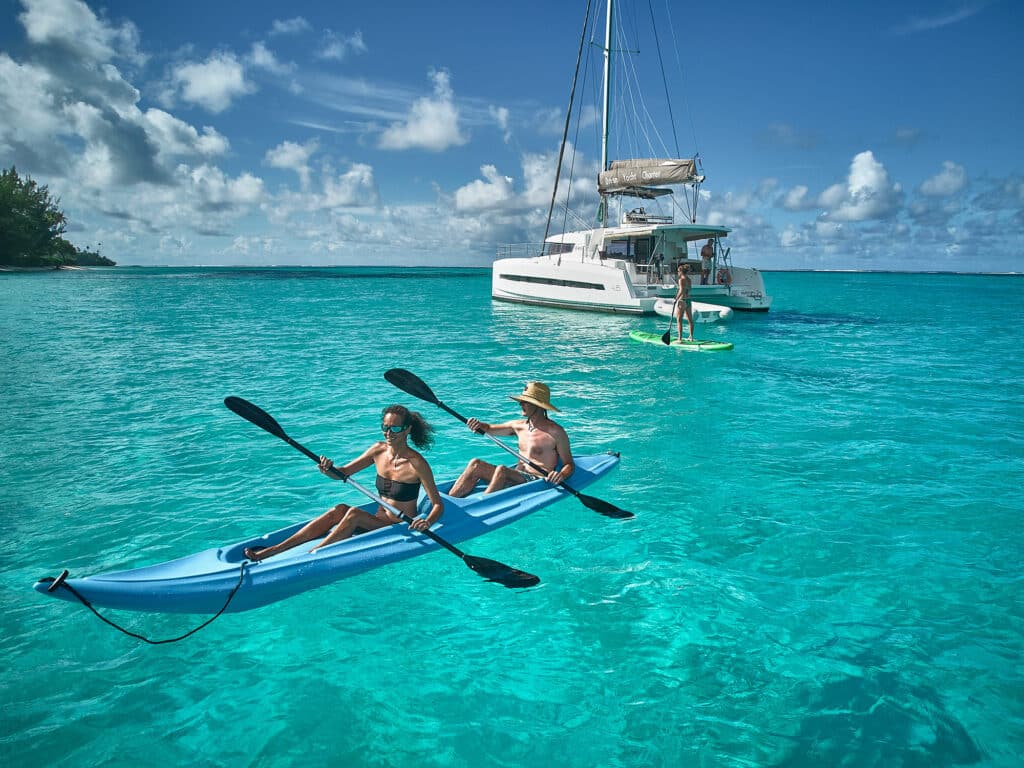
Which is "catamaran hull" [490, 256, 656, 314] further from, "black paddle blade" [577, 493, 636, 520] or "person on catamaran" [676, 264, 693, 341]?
"black paddle blade" [577, 493, 636, 520]

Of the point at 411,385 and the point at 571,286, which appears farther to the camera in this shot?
the point at 571,286

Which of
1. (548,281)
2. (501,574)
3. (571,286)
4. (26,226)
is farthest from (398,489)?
(26,226)

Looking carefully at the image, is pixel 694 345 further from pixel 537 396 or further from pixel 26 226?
pixel 26 226

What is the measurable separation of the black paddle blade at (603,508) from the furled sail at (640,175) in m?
22.4

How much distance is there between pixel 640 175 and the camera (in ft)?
86.3

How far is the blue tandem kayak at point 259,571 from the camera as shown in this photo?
4.01 meters

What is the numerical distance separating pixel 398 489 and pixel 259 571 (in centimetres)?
136

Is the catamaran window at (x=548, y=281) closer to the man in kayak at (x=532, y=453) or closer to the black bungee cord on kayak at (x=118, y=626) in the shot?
the man in kayak at (x=532, y=453)

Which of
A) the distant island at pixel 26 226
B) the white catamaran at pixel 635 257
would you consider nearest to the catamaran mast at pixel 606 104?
the white catamaran at pixel 635 257

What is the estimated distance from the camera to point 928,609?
507 cm

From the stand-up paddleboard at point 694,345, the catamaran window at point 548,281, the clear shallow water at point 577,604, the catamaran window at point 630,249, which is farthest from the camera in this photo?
the catamaran window at point 630,249

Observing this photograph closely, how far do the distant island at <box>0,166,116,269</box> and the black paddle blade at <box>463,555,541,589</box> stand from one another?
3770 inches

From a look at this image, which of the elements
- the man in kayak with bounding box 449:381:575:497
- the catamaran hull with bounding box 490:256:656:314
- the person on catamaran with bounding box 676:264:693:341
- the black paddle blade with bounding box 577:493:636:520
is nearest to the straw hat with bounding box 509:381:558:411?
the man in kayak with bounding box 449:381:575:497

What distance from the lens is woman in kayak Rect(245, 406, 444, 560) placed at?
5004 millimetres
